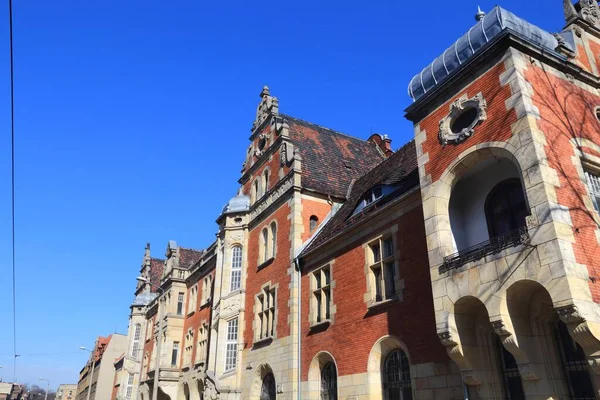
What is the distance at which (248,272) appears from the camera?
26.2m

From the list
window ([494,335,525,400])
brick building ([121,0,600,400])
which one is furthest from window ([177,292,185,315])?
window ([494,335,525,400])

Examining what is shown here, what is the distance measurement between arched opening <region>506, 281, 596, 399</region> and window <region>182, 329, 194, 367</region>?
26474mm

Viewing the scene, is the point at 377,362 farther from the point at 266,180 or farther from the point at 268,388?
the point at 266,180

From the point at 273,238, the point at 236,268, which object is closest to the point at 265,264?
the point at 273,238

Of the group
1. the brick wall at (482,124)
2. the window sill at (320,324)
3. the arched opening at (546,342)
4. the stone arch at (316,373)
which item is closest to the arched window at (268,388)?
the stone arch at (316,373)

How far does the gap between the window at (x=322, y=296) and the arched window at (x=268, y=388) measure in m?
4.36

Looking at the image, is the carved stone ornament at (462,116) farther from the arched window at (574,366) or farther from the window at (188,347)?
the window at (188,347)

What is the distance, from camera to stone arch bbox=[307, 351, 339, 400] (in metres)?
18.5

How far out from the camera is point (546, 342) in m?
10.8

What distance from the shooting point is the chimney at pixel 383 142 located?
3233 cm

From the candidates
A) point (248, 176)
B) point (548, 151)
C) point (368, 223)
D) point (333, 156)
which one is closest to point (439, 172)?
point (548, 151)

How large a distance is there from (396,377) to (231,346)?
40.7ft

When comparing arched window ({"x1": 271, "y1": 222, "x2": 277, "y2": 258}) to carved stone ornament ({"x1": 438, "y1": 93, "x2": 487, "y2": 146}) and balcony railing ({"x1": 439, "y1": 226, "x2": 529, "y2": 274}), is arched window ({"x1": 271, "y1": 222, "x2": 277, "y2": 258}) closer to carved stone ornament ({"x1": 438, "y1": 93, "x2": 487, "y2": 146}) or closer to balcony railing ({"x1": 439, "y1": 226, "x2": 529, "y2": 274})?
carved stone ornament ({"x1": 438, "y1": 93, "x2": 487, "y2": 146})

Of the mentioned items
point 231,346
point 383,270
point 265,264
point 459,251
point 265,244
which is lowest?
point 231,346
